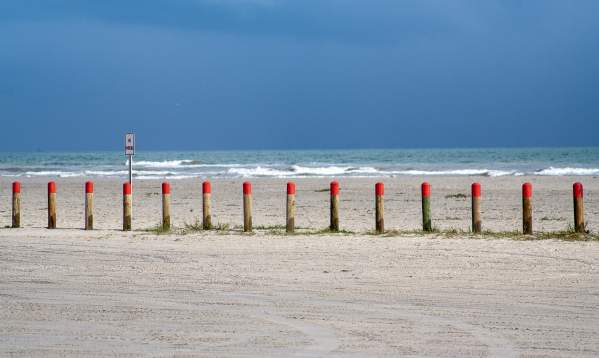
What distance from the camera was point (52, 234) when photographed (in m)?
17.7

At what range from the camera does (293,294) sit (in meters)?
10.2

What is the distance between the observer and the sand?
7.47 metres

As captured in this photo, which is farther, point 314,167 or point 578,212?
point 314,167

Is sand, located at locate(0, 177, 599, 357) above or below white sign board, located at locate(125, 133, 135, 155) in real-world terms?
below

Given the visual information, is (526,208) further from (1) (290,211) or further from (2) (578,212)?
(1) (290,211)

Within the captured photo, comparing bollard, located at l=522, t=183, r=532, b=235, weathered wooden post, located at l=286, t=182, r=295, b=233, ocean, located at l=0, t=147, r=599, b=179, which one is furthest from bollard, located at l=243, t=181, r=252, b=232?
ocean, located at l=0, t=147, r=599, b=179

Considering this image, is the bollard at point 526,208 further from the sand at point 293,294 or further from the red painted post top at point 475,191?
the sand at point 293,294

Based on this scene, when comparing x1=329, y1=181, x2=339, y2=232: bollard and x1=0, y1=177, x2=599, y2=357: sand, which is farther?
x1=329, y1=181, x2=339, y2=232: bollard

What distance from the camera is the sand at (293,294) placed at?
7.47 m

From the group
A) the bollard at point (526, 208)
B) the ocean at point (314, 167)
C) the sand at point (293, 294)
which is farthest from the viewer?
the ocean at point (314, 167)

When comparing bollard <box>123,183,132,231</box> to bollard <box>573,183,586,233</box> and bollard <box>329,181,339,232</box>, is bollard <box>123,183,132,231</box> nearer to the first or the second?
bollard <box>329,181,339,232</box>

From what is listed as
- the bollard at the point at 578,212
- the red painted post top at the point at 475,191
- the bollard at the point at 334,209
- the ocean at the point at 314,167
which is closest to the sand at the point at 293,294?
the bollard at the point at 334,209

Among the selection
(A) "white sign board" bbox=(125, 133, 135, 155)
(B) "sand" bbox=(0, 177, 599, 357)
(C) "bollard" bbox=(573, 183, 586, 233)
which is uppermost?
(A) "white sign board" bbox=(125, 133, 135, 155)

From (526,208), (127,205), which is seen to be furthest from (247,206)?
(526,208)
